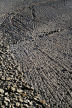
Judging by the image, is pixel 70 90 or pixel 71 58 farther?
pixel 71 58

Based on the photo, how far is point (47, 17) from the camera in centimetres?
524

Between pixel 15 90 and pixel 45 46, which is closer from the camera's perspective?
pixel 15 90

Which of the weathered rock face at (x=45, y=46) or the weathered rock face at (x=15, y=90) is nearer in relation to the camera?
the weathered rock face at (x=15, y=90)

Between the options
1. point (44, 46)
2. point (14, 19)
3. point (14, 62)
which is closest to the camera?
point (14, 62)

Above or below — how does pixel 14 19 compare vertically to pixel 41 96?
above

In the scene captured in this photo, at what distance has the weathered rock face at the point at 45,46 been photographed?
2.62m

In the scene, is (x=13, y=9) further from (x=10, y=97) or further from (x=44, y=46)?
(x=10, y=97)

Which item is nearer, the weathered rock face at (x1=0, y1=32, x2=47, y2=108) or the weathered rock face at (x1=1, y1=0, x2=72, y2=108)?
the weathered rock face at (x1=0, y1=32, x2=47, y2=108)

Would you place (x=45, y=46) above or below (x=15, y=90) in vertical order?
above

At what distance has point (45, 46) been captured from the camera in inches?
148

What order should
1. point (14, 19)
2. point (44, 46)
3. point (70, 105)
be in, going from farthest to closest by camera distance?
point (14, 19) → point (44, 46) → point (70, 105)

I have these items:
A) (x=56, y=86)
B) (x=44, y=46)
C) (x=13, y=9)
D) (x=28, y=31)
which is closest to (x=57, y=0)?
(x=13, y=9)

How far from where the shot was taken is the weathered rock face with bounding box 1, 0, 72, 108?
262 cm

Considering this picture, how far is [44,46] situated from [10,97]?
1.62 m
